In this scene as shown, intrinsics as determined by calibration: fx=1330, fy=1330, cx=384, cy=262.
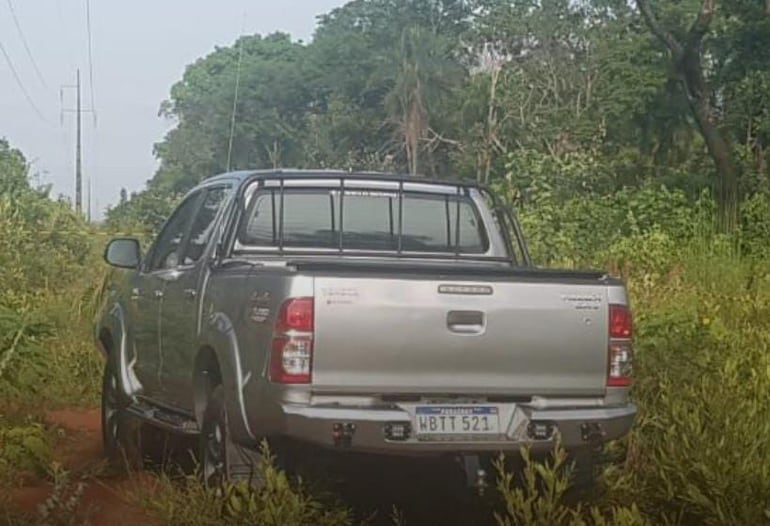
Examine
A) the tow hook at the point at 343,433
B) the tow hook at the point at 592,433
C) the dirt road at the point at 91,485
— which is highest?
the tow hook at the point at 343,433

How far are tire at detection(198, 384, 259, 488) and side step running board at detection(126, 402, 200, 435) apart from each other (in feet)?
0.77

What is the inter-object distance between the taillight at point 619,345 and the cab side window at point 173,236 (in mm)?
2786

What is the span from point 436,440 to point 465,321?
18.9 inches

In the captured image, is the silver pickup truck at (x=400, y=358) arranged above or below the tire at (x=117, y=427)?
above

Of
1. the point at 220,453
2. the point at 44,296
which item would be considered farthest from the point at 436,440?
the point at 44,296

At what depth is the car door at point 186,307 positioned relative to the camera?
20.7ft

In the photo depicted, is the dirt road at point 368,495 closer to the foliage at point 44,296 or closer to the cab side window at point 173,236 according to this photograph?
the foliage at point 44,296

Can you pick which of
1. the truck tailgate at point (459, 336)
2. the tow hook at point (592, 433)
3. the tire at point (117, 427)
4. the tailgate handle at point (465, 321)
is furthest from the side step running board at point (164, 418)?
the tow hook at point (592, 433)

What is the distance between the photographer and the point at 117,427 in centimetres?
788

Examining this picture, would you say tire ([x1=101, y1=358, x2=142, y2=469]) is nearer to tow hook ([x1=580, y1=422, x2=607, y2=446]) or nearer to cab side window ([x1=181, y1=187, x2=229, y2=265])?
cab side window ([x1=181, y1=187, x2=229, y2=265])

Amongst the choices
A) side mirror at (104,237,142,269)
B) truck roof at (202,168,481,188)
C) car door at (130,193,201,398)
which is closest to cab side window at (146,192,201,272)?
car door at (130,193,201,398)

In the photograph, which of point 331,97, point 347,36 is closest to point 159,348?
point 331,97

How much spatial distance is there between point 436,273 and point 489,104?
119ft

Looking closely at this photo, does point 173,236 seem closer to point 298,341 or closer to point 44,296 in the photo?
point 298,341
